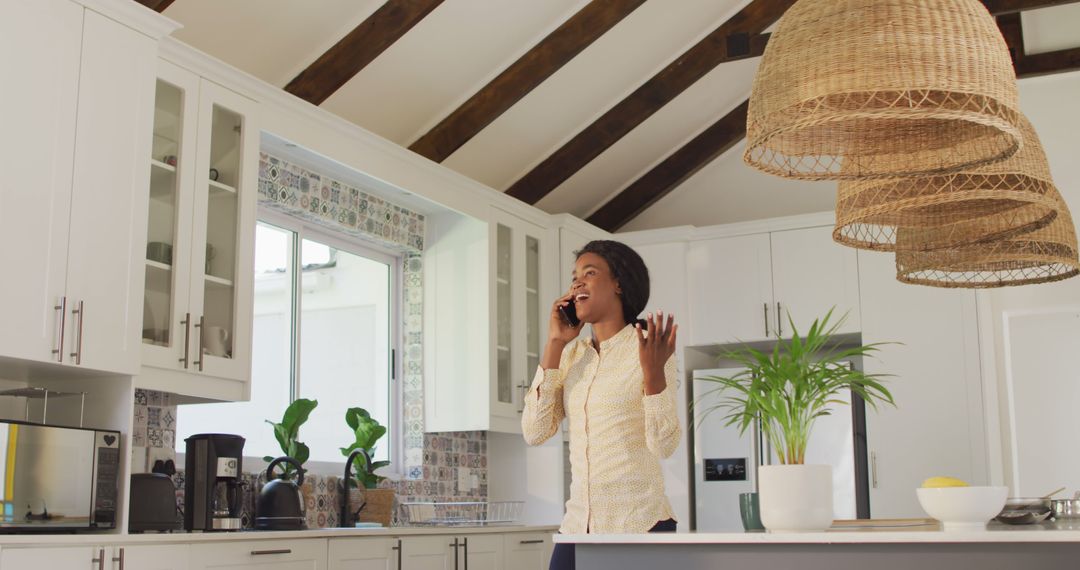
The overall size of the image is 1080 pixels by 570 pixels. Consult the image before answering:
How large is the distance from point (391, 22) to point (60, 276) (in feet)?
5.89

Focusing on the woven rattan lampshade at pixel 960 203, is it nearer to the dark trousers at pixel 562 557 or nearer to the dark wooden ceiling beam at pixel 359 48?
the dark trousers at pixel 562 557

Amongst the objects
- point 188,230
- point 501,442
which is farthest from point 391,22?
point 501,442

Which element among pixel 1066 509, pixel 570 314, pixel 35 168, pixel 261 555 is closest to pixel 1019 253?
pixel 1066 509

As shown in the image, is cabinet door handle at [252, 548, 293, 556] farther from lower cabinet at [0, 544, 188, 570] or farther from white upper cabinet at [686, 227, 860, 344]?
white upper cabinet at [686, 227, 860, 344]

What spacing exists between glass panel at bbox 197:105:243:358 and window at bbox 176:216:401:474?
0.53 meters

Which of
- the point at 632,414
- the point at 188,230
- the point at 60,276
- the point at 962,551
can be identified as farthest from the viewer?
the point at 188,230

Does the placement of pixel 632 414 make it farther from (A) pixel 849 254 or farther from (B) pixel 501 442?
(A) pixel 849 254

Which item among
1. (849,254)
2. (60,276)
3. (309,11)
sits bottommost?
(60,276)

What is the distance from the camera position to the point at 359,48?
4258 millimetres

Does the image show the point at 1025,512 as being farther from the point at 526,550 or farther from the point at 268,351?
the point at 268,351

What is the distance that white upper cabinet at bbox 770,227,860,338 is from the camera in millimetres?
5625

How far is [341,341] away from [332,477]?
2.07 feet

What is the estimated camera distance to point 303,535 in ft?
11.3

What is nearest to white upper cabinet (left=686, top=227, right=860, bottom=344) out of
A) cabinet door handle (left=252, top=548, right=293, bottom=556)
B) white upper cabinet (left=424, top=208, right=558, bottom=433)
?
white upper cabinet (left=424, top=208, right=558, bottom=433)
